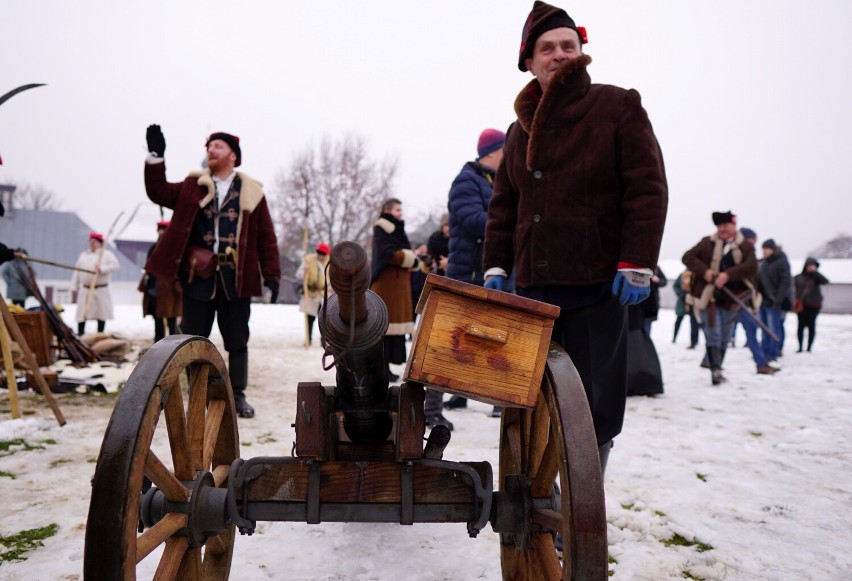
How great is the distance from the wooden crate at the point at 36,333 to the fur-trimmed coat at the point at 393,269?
296cm

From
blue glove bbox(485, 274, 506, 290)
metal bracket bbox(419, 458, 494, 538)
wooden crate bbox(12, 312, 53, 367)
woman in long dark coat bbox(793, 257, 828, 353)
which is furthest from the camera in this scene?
woman in long dark coat bbox(793, 257, 828, 353)

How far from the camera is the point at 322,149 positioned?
36500 millimetres

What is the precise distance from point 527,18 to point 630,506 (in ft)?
7.42

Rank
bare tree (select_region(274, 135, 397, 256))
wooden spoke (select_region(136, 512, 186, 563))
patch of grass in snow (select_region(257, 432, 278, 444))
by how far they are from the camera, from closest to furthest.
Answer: wooden spoke (select_region(136, 512, 186, 563))
patch of grass in snow (select_region(257, 432, 278, 444))
bare tree (select_region(274, 135, 397, 256))

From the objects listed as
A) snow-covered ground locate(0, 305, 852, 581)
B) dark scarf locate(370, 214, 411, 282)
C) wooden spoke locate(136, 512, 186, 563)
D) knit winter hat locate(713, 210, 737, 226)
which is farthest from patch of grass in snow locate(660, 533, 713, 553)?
knit winter hat locate(713, 210, 737, 226)

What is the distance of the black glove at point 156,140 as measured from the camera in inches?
149

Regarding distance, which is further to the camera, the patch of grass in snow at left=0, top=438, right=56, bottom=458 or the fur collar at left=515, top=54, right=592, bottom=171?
the patch of grass in snow at left=0, top=438, right=56, bottom=458

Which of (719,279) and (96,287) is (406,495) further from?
(96,287)

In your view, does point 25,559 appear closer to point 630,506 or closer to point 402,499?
point 402,499

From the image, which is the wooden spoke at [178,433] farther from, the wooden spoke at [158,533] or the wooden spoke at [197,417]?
the wooden spoke at [158,533]

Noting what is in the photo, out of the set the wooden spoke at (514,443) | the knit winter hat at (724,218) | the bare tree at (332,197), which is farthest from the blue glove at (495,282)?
the bare tree at (332,197)

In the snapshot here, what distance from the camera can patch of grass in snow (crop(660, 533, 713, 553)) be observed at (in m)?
2.29

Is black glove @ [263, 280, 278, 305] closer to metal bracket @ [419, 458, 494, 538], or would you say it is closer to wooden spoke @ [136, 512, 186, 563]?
wooden spoke @ [136, 512, 186, 563]

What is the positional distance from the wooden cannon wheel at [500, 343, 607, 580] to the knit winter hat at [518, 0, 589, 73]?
1451mm
